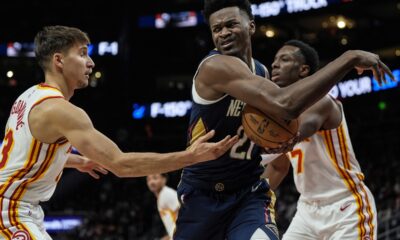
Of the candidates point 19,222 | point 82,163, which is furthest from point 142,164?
point 82,163

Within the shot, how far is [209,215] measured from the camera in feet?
14.7

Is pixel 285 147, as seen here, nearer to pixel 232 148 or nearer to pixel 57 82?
pixel 232 148

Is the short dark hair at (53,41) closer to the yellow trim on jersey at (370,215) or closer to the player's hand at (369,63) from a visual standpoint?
the player's hand at (369,63)

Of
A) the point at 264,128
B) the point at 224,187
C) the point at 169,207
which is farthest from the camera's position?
the point at 169,207

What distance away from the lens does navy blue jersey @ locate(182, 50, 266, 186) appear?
14.6ft

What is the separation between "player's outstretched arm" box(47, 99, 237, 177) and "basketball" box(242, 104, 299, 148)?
388 mm

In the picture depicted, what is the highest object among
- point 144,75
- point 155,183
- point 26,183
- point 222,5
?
point 222,5

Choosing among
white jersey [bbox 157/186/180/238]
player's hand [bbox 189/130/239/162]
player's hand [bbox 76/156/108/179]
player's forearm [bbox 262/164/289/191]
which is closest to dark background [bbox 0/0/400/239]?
white jersey [bbox 157/186/180/238]

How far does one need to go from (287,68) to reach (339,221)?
1.46 m

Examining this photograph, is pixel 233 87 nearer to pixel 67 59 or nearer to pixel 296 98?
pixel 296 98

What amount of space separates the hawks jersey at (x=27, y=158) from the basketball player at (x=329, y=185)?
2.07 meters

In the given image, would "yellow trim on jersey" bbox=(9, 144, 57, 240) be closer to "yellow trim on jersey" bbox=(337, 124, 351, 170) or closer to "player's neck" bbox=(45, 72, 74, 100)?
"player's neck" bbox=(45, 72, 74, 100)

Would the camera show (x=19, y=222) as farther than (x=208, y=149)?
Yes

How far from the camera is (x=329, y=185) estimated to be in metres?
5.46
